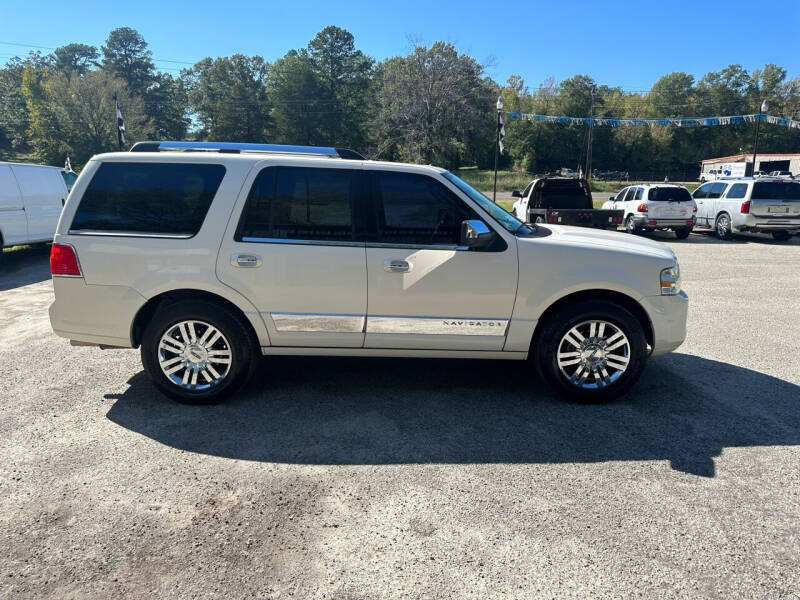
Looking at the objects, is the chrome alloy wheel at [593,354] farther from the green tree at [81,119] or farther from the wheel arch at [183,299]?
the green tree at [81,119]

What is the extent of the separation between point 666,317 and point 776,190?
14.8 m

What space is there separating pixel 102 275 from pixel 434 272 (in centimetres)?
256

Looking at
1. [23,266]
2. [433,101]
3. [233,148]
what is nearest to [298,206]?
[233,148]

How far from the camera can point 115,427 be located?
3926mm

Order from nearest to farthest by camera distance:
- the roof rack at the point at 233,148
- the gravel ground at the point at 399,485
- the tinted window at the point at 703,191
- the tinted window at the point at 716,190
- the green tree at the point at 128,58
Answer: the gravel ground at the point at 399,485, the roof rack at the point at 233,148, the tinted window at the point at 716,190, the tinted window at the point at 703,191, the green tree at the point at 128,58

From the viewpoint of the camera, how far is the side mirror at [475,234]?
403cm

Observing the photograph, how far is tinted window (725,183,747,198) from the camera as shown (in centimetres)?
1625

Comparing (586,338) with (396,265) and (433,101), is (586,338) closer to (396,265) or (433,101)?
(396,265)

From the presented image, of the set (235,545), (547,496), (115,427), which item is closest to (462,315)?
(547,496)

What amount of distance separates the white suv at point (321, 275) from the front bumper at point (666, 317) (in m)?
0.02

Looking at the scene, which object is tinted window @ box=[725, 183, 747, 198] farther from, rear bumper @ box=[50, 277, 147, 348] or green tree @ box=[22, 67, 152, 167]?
green tree @ box=[22, 67, 152, 167]

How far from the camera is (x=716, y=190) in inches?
709

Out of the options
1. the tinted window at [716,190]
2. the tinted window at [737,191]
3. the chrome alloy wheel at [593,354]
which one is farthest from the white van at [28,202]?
the tinted window at [716,190]

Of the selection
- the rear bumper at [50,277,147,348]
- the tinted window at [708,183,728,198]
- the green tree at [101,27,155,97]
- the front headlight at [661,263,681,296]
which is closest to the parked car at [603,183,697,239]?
the tinted window at [708,183,728,198]
